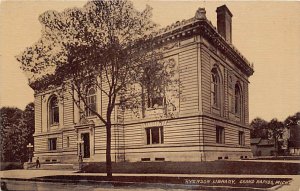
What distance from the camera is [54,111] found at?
1256cm

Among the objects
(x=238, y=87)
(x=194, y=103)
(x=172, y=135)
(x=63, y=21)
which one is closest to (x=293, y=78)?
(x=238, y=87)

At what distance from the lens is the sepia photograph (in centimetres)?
955

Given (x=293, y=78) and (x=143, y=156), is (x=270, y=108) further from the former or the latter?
(x=143, y=156)

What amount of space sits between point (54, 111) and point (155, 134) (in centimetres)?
328

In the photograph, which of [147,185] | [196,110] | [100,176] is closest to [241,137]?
[196,110]

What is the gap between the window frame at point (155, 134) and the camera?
11.0m

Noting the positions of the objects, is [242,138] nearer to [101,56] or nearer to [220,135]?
[220,135]

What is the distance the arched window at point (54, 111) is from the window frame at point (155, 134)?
281cm

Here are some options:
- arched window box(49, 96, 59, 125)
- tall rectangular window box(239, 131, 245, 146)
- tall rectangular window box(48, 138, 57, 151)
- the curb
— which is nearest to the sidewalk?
the curb

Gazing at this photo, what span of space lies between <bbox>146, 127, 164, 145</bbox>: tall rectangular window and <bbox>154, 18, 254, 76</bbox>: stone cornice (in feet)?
7.14

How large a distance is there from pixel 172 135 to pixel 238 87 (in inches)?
76.4

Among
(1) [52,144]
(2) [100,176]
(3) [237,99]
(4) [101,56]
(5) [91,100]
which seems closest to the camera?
(3) [237,99]

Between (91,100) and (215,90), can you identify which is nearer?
(215,90)

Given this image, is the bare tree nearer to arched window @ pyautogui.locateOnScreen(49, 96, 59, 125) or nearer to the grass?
arched window @ pyautogui.locateOnScreen(49, 96, 59, 125)
